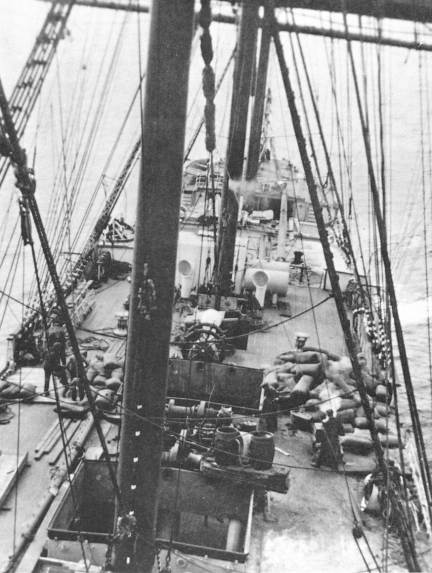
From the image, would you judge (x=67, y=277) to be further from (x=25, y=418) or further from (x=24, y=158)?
(x=24, y=158)

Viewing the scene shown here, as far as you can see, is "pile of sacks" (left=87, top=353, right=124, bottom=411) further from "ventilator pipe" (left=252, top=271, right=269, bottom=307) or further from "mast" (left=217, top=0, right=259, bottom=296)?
"ventilator pipe" (left=252, top=271, right=269, bottom=307)

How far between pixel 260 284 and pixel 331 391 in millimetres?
4436

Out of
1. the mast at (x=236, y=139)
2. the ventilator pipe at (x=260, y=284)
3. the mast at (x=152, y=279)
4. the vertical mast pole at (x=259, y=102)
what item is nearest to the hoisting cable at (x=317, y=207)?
the mast at (x=152, y=279)

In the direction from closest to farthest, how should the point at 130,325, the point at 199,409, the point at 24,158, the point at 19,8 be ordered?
the point at 24,158 < the point at 130,325 < the point at 199,409 < the point at 19,8

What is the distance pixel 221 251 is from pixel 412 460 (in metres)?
7.14

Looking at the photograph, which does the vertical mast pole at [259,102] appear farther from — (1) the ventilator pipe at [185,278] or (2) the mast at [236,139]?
(1) the ventilator pipe at [185,278]

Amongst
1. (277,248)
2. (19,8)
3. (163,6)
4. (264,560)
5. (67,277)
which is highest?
(19,8)

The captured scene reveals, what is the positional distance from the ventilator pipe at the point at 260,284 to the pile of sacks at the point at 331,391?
236 centimetres

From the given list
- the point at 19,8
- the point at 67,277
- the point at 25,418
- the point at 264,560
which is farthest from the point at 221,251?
the point at 19,8

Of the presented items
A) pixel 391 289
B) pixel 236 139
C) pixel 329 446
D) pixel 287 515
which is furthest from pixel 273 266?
pixel 391 289

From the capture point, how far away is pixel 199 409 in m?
9.83

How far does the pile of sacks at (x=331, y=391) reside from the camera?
1070 cm

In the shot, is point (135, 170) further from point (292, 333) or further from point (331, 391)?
point (331, 391)

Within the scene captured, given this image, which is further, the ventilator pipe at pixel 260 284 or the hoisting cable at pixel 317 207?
the ventilator pipe at pixel 260 284
